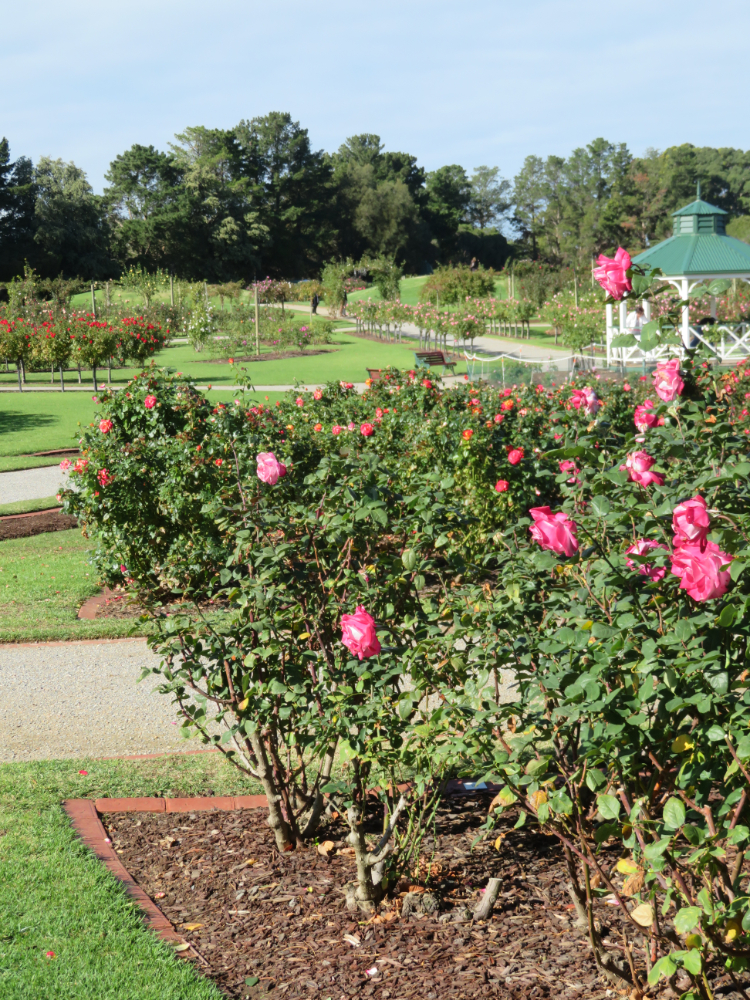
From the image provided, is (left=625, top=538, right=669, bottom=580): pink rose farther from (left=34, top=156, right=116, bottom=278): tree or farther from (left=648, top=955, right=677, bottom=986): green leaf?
(left=34, top=156, right=116, bottom=278): tree

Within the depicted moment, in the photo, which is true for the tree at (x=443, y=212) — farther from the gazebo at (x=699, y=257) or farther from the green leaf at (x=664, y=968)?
the green leaf at (x=664, y=968)

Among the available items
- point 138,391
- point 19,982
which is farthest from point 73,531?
point 19,982

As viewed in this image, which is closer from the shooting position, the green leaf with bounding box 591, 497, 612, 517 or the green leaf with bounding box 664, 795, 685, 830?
the green leaf with bounding box 664, 795, 685, 830

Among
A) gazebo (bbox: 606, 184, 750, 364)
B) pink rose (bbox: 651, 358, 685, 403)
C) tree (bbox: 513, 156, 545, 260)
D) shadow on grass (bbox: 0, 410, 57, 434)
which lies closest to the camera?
pink rose (bbox: 651, 358, 685, 403)

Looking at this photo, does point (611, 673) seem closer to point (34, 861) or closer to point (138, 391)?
point (34, 861)

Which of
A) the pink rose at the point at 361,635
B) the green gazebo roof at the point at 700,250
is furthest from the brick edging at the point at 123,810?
the green gazebo roof at the point at 700,250

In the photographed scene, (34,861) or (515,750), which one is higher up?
(515,750)

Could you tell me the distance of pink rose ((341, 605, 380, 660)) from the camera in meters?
2.04

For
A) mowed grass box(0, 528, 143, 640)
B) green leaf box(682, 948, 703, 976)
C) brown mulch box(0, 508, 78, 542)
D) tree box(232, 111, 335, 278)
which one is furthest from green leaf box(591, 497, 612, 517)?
tree box(232, 111, 335, 278)

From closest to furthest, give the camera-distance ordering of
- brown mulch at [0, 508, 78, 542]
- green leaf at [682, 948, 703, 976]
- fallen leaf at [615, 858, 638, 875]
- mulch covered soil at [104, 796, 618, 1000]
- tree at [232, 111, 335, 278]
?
green leaf at [682, 948, 703, 976]
fallen leaf at [615, 858, 638, 875]
mulch covered soil at [104, 796, 618, 1000]
brown mulch at [0, 508, 78, 542]
tree at [232, 111, 335, 278]

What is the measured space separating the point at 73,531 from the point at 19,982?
6.70 meters

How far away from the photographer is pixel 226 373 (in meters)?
24.2

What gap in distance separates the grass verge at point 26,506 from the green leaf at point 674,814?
8.48 metres

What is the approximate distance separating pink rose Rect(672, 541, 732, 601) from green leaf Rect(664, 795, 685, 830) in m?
0.35
